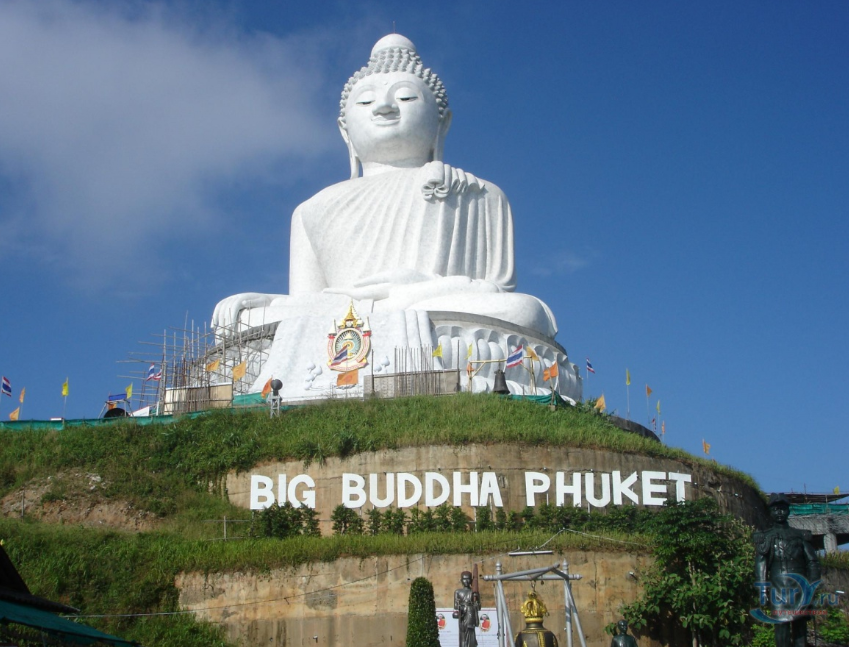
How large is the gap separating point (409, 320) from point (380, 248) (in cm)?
367

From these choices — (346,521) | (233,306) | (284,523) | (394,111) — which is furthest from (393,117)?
(284,523)

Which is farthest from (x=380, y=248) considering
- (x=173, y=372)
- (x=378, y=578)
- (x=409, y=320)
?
(x=378, y=578)

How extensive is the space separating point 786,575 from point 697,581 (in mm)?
5951

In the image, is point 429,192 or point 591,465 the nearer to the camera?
point 591,465

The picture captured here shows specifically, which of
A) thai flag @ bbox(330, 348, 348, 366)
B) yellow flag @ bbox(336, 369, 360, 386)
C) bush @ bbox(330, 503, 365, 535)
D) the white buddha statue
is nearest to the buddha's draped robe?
the white buddha statue

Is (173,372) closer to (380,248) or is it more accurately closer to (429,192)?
(380,248)

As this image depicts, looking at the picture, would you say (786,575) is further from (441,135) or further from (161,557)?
(441,135)

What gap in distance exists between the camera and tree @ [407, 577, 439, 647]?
10.8m

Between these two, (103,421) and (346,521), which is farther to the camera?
(103,421)

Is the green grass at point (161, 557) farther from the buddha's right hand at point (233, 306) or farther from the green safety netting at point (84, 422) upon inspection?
the buddha's right hand at point (233, 306)

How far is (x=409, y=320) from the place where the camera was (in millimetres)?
21688

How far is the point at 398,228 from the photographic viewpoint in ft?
81.6

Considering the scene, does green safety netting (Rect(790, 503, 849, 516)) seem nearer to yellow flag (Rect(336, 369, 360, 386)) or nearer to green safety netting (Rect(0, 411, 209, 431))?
yellow flag (Rect(336, 369, 360, 386))

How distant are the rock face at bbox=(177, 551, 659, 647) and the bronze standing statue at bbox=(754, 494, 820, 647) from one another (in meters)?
5.75
